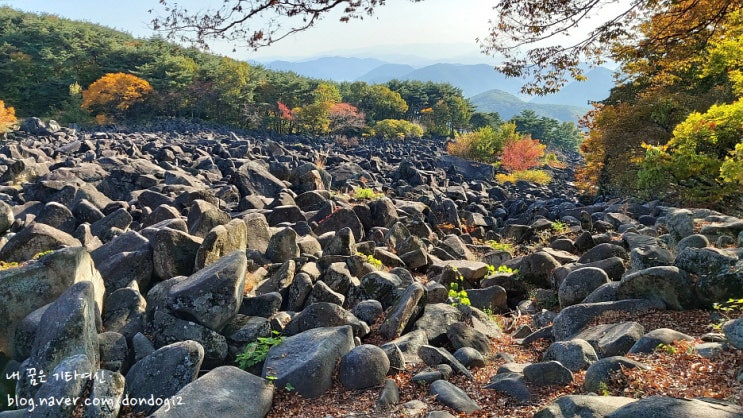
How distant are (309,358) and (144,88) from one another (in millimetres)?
61242

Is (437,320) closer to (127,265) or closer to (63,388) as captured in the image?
(63,388)

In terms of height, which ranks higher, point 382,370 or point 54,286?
point 54,286

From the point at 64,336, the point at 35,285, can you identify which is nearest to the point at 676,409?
the point at 64,336

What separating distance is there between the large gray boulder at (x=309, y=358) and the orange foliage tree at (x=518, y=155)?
37616 millimetres

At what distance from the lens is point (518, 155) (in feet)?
137

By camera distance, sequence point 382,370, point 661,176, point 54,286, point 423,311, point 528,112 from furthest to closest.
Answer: point 528,112 < point 661,176 < point 423,311 < point 54,286 < point 382,370

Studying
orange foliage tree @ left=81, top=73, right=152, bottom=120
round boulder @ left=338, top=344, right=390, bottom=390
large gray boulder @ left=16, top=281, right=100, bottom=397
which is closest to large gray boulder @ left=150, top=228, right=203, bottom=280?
large gray boulder @ left=16, top=281, right=100, bottom=397

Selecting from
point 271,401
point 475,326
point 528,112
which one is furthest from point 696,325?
point 528,112

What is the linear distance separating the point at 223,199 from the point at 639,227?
12.8m

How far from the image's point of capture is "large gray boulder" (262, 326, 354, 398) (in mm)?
5254

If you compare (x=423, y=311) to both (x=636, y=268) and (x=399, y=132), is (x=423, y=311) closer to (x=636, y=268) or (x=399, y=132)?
(x=636, y=268)

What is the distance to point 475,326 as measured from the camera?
7.18m

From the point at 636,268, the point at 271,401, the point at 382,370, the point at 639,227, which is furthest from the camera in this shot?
the point at 639,227

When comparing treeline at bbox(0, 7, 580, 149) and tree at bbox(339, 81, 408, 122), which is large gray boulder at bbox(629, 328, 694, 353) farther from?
tree at bbox(339, 81, 408, 122)
